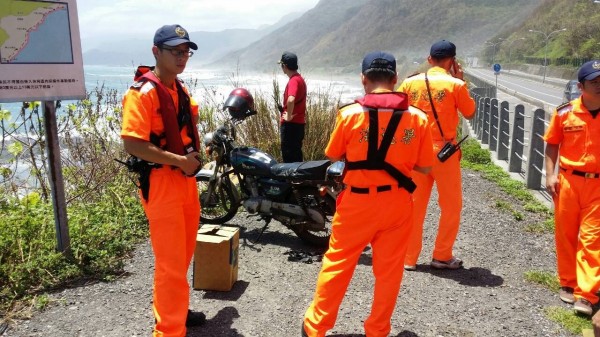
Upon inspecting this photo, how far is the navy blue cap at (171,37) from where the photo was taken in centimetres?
308

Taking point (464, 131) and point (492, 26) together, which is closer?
point (464, 131)

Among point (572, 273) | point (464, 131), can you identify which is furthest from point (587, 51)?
point (572, 273)

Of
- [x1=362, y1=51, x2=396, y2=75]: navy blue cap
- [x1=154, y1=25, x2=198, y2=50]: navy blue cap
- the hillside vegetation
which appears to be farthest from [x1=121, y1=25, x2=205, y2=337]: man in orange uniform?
the hillside vegetation

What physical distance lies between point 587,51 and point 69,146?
179 feet

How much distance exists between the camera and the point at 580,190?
12.7 ft

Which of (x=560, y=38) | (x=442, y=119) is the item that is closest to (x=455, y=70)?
(x=442, y=119)

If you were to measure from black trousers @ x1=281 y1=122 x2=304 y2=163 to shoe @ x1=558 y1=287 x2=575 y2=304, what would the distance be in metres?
3.92

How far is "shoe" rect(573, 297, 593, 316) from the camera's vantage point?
12.4 ft

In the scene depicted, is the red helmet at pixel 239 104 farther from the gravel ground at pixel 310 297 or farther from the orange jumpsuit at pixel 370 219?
the orange jumpsuit at pixel 370 219

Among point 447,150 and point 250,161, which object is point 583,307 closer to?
point 447,150

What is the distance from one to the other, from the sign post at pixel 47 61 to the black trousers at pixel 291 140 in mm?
3118

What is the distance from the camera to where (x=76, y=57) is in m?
4.38

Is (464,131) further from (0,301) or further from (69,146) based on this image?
(0,301)

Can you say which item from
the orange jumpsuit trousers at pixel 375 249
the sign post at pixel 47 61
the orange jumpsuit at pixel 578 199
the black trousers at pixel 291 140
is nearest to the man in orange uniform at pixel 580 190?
the orange jumpsuit at pixel 578 199
